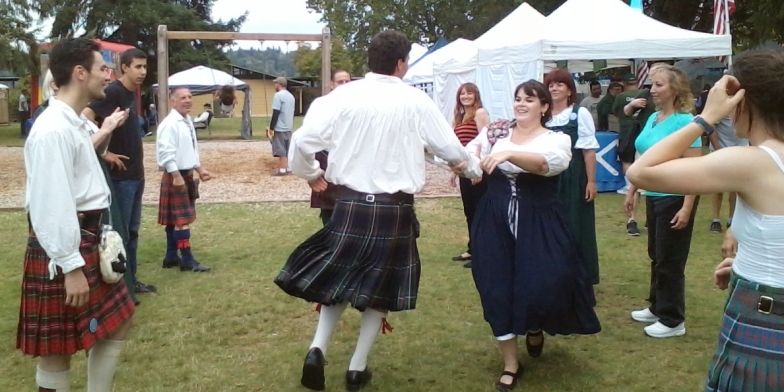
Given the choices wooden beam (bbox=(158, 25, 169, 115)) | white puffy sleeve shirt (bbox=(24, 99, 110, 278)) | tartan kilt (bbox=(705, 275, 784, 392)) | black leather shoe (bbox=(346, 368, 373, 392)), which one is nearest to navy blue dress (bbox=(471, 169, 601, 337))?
black leather shoe (bbox=(346, 368, 373, 392))

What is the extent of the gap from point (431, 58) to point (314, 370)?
1537cm

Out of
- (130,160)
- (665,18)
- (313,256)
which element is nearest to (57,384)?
(313,256)

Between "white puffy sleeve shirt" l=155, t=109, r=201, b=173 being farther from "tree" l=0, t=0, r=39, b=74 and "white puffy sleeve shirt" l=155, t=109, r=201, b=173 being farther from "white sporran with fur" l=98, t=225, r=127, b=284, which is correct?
"tree" l=0, t=0, r=39, b=74

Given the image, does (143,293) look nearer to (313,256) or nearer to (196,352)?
(196,352)

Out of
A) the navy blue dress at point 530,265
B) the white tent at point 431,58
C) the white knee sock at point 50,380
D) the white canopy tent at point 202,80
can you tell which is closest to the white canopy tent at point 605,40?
the white tent at point 431,58

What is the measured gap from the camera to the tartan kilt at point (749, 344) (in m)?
2.03

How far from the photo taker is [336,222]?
3.66m

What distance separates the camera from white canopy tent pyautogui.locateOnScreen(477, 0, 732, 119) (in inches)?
372

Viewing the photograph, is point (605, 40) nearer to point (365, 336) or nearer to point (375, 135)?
point (375, 135)

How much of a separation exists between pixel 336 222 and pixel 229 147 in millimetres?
16300

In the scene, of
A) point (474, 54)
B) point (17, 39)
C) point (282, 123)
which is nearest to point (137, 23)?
point (17, 39)

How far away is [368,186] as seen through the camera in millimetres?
3574

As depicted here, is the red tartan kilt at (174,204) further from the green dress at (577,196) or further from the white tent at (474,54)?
the white tent at (474,54)

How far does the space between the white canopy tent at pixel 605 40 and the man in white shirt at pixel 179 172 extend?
517 cm
